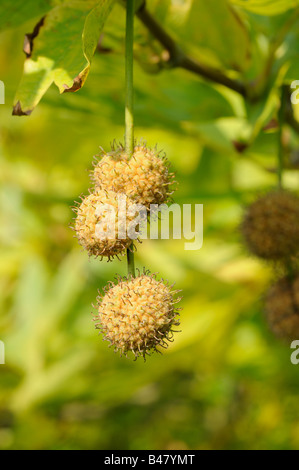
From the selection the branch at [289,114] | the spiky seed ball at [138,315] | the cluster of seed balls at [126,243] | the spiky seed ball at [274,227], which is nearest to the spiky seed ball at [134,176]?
the cluster of seed balls at [126,243]

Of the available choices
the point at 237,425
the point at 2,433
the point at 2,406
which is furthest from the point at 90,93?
the point at 237,425

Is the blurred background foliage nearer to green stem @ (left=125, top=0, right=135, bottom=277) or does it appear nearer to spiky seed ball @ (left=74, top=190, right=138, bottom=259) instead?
green stem @ (left=125, top=0, right=135, bottom=277)

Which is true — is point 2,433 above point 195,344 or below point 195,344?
below

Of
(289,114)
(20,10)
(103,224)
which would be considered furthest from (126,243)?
(289,114)

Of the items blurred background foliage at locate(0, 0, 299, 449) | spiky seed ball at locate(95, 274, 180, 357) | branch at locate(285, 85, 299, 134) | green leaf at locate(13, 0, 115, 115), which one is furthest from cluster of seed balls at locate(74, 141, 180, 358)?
branch at locate(285, 85, 299, 134)

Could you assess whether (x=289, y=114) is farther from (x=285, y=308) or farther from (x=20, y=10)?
(x=20, y=10)

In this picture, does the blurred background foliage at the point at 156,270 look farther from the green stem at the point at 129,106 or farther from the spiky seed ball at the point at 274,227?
the green stem at the point at 129,106
